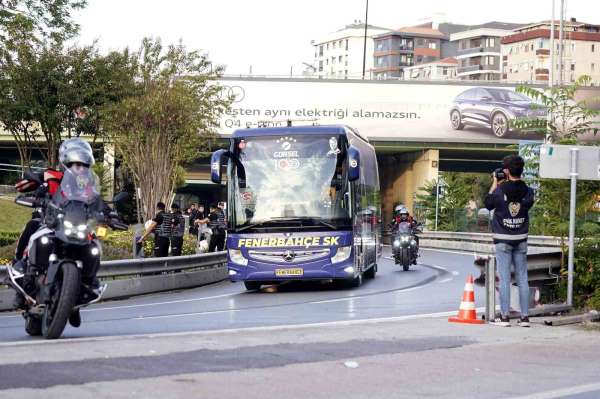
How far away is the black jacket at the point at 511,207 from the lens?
13734 millimetres

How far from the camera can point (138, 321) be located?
581 inches

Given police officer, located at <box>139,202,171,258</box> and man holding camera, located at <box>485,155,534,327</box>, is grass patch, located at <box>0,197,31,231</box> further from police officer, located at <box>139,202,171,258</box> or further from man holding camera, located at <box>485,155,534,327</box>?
man holding camera, located at <box>485,155,534,327</box>

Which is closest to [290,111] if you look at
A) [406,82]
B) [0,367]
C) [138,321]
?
[406,82]

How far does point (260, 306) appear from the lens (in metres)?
18.8

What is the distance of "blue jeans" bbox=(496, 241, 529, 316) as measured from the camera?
45.1ft

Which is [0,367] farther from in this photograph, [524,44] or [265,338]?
[524,44]

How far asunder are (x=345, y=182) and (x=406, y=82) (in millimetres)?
49543

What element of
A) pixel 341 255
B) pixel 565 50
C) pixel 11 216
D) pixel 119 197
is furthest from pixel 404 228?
pixel 565 50

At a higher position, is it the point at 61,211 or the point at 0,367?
the point at 61,211

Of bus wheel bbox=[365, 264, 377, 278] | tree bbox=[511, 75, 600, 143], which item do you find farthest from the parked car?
tree bbox=[511, 75, 600, 143]

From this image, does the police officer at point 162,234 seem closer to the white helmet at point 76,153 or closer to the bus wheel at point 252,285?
the bus wheel at point 252,285

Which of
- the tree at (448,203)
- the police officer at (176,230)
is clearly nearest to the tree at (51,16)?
the police officer at (176,230)

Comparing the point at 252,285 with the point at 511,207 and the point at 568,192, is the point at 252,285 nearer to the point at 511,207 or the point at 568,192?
the point at 568,192

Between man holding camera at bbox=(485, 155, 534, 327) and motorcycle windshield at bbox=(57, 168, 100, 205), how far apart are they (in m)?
4.78
